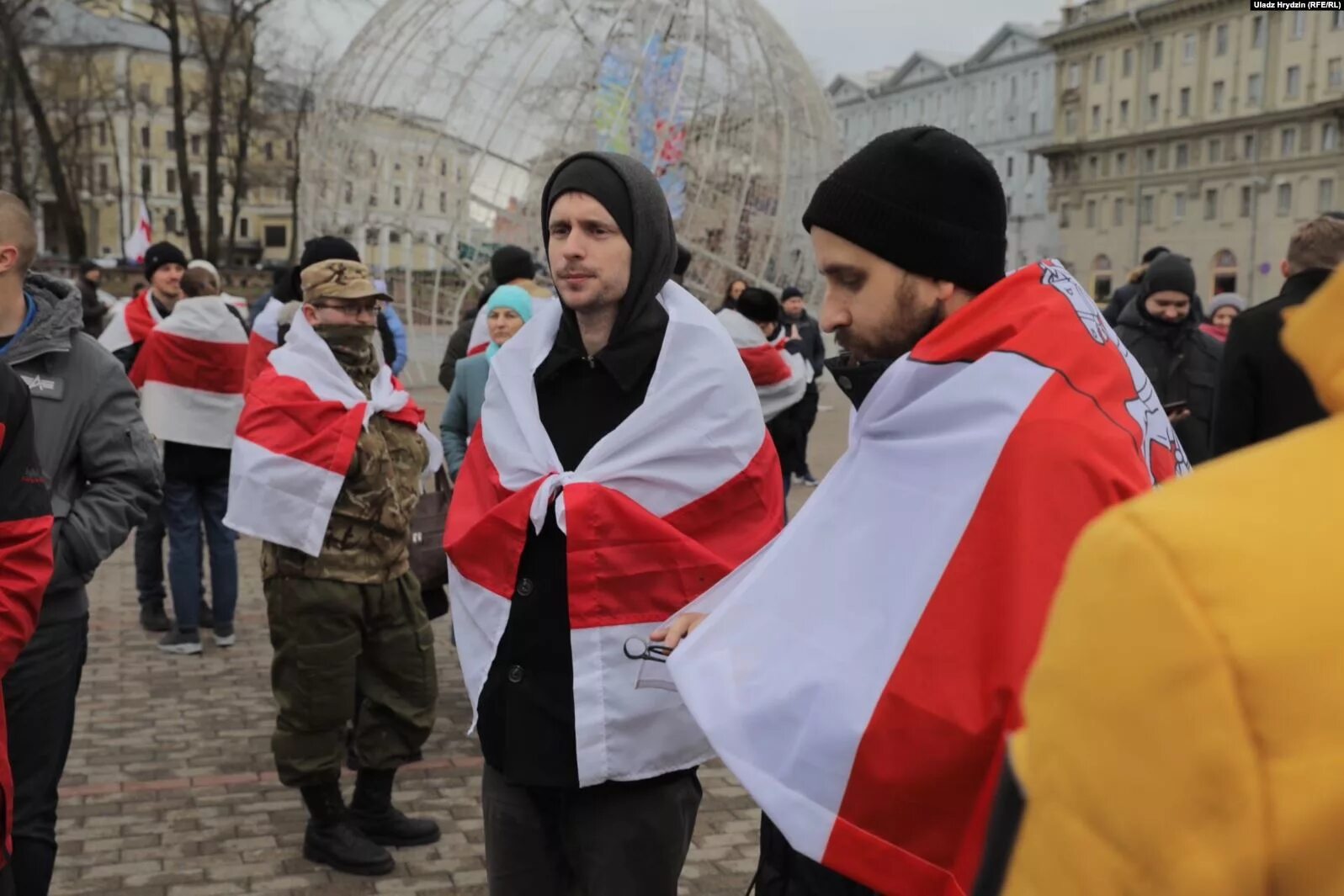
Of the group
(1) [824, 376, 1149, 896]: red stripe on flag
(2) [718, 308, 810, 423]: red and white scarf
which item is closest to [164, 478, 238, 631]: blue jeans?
(2) [718, 308, 810, 423]: red and white scarf

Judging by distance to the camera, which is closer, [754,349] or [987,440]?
[987,440]

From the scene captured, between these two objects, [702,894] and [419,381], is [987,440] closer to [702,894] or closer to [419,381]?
[702,894]

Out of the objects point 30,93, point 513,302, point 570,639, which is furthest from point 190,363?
point 30,93

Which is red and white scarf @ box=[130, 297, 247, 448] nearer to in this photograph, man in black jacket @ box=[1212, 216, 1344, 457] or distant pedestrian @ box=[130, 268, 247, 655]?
distant pedestrian @ box=[130, 268, 247, 655]

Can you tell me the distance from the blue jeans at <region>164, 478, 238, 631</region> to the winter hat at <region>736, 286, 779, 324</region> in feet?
11.1

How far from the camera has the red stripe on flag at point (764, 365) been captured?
8.32m

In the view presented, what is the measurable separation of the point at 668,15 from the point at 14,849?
713 inches

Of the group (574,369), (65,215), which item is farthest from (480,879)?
(65,215)

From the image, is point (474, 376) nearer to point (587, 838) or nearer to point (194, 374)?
point (194, 374)

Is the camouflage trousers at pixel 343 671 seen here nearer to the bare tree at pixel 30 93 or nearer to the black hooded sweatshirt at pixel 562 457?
the black hooded sweatshirt at pixel 562 457

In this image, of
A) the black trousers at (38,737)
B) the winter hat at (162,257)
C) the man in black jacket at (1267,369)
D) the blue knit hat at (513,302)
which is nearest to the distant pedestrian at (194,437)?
the winter hat at (162,257)

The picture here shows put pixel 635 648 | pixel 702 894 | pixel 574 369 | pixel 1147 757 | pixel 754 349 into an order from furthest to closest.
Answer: pixel 754 349 < pixel 702 894 < pixel 574 369 < pixel 635 648 < pixel 1147 757

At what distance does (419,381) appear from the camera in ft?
75.2

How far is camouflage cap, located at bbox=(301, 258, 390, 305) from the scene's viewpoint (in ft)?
16.2
